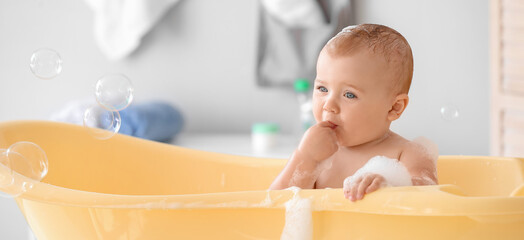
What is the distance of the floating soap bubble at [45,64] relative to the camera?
1392 mm

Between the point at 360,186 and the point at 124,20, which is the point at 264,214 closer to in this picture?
the point at 360,186

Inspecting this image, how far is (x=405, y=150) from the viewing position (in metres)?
1.12

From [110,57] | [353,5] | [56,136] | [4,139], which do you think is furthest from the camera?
[110,57]

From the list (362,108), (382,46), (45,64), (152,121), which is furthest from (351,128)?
(152,121)

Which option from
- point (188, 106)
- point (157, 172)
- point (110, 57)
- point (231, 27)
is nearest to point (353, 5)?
point (231, 27)

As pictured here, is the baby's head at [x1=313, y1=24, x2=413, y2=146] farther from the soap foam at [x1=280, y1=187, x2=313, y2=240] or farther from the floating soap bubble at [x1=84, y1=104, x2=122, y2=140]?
the floating soap bubble at [x1=84, y1=104, x2=122, y2=140]

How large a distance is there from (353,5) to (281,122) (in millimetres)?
527

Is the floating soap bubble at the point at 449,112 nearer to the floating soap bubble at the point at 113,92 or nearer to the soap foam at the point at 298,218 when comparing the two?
the soap foam at the point at 298,218

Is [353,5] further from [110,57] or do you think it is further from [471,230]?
→ [471,230]

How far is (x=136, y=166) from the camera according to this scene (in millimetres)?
1448

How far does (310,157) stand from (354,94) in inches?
6.0

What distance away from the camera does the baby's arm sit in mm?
1101

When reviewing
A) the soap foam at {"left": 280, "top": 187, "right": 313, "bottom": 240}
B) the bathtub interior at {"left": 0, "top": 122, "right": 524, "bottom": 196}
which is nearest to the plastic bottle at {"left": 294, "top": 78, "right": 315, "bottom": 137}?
the bathtub interior at {"left": 0, "top": 122, "right": 524, "bottom": 196}

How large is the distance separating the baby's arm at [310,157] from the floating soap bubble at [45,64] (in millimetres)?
590
